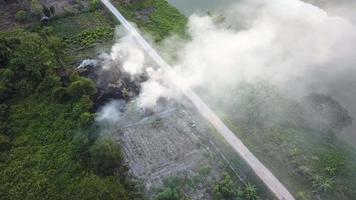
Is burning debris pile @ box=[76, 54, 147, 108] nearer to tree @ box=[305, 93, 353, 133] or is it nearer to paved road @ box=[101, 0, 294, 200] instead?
paved road @ box=[101, 0, 294, 200]

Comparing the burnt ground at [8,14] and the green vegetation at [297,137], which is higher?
the green vegetation at [297,137]

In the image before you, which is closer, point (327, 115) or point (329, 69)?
point (327, 115)

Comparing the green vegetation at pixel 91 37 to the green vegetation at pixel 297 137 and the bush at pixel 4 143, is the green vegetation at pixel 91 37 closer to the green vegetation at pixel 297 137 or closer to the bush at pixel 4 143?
the bush at pixel 4 143

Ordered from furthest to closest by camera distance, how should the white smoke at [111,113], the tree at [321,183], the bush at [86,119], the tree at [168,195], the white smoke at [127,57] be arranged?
the white smoke at [127,57] < the white smoke at [111,113] < the bush at [86,119] < the tree at [321,183] < the tree at [168,195]

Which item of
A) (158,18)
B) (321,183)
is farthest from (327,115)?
(158,18)

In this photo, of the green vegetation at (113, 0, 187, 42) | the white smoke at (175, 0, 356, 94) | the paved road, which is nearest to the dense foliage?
the paved road

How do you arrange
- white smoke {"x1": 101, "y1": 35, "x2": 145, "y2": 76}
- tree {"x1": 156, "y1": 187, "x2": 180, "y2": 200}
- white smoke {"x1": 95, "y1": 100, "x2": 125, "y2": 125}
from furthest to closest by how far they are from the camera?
white smoke {"x1": 101, "y1": 35, "x2": 145, "y2": 76} → white smoke {"x1": 95, "y1": 100, "x2": 125, "y2": 125} → tree {"x1": 156, "y1": 187, "x2": 180, "y2": 200}

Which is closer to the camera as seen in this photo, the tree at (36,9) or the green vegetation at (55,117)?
the green vegetation at (55,117)

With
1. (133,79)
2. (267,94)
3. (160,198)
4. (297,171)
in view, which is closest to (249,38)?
(267,94)

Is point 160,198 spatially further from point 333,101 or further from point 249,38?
point 249,38

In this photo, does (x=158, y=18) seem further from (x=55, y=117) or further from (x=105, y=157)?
(x=105, y=157)

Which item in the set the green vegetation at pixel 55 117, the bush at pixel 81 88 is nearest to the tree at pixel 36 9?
the green vegetation at pixel 55 117
